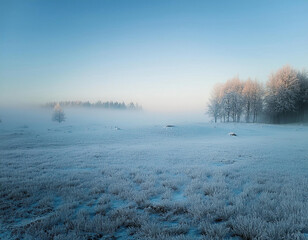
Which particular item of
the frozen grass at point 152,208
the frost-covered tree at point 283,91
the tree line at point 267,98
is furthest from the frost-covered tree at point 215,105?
the frozen grass at point 152,208

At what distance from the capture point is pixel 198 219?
135 inches

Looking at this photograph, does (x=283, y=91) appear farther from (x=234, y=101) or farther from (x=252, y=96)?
(x=234, y=101)

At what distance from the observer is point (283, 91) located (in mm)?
43844

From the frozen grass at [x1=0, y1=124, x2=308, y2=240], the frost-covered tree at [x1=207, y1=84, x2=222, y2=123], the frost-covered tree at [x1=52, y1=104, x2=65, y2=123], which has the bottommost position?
the frozen grass at [x1=0, y1=124, x2=308, y2=240]

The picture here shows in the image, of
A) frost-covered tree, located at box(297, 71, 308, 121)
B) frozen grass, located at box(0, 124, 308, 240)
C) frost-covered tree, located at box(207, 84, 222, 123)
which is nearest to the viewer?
frozen grass, located at box(0, 124, 308, 240)

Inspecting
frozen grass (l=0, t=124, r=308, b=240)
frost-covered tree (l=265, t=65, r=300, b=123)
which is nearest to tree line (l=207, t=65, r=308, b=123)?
frost-covered tree (l=265, t=65, r=300, b=123)

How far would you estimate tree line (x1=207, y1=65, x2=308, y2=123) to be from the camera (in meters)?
44.0

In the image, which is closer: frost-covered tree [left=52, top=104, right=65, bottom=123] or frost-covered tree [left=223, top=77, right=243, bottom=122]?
frost-covered tree [left=223, top=77, right=243, bottom=122]

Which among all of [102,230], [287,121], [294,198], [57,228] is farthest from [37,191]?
[287,121]

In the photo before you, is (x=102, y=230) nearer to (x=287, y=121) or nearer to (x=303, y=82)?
(x=287, y=121)

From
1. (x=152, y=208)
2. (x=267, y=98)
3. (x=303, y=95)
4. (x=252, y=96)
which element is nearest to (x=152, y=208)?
(x=152, y=208)

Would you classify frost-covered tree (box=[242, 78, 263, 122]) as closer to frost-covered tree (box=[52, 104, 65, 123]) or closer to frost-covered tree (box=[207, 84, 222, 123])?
frost-covered tree (box=[207, 84, 222, 123])

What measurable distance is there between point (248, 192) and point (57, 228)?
523 cm

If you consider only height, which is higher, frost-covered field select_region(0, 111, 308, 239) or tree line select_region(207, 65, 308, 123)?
tree line select_region(207, 65, 308, 123)
